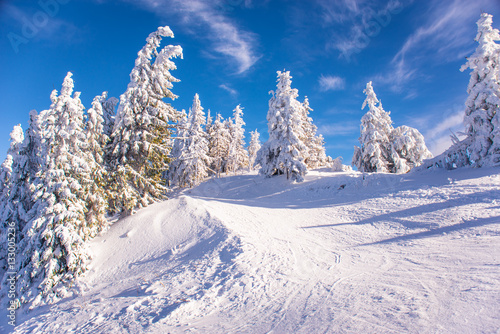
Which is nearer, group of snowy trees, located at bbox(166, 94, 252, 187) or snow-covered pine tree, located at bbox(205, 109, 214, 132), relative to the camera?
group of snowy trees, located at bbox(166, 94, 252, 187)

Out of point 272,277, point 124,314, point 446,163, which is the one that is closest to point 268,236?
point 272,277

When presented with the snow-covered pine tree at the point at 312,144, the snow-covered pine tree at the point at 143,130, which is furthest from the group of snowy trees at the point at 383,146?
the snow-covered pine tree at the point at 143,130

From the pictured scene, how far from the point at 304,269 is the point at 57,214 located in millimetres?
10182

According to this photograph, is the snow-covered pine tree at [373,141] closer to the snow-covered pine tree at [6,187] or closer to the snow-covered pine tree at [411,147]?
the snow-covered pine tree at [411,147]

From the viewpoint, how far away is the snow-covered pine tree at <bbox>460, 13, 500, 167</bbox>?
49.4ft

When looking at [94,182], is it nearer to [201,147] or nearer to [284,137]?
[284,137]

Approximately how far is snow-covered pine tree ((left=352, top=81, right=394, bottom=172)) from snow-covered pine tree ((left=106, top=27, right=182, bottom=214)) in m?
Answer: 23.7

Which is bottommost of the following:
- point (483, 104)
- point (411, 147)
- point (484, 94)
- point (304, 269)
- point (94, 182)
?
point (304, 269)

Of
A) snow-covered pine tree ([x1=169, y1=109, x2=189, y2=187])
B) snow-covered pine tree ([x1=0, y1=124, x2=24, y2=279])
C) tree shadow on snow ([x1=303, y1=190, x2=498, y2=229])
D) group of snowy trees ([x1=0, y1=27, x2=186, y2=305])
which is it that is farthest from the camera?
snow-covered pine tree ([x1=169, y1=109, x2=189, y2=187])

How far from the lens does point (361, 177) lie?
64.0ft

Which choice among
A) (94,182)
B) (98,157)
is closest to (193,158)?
(98,157)

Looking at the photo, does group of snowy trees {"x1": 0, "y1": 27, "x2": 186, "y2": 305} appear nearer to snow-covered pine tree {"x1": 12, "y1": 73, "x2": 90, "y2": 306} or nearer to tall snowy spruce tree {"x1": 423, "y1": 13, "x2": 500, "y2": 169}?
snow-covered pine tree {"x1": 12, "y1": 73, "x2": 90, "y2": 306}

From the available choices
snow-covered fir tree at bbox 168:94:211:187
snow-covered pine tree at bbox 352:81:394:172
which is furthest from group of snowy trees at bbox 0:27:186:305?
snow-covered pine tree at bbox 352:81:394:172

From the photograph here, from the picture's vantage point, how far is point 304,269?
7.23m
